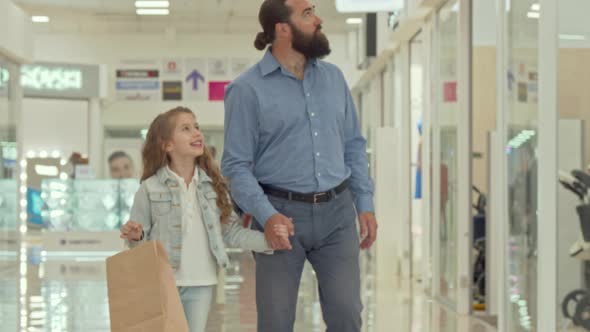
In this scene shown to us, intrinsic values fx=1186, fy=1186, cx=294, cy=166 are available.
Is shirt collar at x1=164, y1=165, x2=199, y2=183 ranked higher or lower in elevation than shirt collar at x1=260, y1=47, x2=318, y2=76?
lower

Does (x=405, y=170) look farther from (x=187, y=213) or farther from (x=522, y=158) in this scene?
(x=187, y=213)

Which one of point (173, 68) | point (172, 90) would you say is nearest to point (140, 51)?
point (173, 68)

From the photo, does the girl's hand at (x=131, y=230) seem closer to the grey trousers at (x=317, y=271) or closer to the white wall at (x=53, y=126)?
the grey trousers at (x=317, y=271)

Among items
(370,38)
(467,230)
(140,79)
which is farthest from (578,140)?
(140,79)

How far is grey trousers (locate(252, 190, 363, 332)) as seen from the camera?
12.4 feet

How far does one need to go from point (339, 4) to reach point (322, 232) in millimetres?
8650

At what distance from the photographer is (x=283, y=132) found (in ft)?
12.6

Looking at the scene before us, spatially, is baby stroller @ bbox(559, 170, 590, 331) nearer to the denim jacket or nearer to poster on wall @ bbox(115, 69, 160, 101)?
the denim jacket

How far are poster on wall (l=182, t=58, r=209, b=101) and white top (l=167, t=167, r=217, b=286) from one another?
A: 21.8 metres

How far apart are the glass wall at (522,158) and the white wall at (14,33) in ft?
26.3

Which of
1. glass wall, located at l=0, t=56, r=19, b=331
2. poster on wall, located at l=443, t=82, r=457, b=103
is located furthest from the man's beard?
glass wall, located at l=0, t=56, r=19, b=331

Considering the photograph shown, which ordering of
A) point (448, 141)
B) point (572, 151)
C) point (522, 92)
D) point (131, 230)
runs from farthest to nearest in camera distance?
point (448, 141)
point (522, 92)
point (572, 151)
point (131, 230)

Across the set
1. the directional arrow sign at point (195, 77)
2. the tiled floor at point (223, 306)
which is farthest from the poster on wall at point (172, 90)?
the tiled floor at point (223, 306)

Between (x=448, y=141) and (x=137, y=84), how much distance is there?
16308 mm
